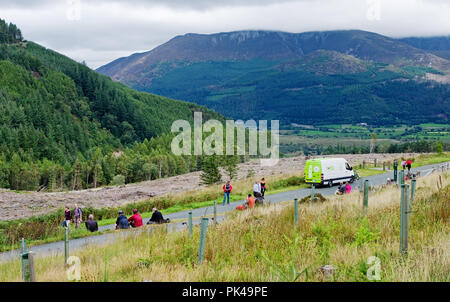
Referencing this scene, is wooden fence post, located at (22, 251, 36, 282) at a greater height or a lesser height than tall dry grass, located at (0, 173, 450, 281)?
greater

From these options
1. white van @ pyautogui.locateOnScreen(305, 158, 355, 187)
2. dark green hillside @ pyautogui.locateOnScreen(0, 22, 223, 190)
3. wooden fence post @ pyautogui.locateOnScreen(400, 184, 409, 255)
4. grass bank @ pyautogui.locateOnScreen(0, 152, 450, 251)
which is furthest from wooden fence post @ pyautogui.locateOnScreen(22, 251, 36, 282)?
dark green hillside @ pyautogui.locateOnScreen(0, 22, 223, 190)

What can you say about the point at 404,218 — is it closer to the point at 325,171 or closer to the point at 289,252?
the point at 289,252

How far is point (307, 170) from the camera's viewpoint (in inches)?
1447

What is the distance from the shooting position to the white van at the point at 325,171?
36156 millimetres

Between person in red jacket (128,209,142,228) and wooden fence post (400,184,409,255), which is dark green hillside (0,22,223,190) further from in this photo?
wooden fence post (400,184,409,255)

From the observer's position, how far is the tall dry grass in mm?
7266

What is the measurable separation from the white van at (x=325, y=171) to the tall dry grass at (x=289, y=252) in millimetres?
23079

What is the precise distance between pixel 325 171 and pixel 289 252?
1110 inches

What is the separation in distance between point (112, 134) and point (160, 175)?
80.2m

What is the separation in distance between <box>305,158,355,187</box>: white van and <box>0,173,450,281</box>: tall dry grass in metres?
23.1

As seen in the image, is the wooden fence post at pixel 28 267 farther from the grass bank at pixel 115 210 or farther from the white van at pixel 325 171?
the white van at pixel 325 171

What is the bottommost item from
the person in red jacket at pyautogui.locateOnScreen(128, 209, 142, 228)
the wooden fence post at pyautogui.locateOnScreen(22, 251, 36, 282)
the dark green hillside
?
the dark green hillside

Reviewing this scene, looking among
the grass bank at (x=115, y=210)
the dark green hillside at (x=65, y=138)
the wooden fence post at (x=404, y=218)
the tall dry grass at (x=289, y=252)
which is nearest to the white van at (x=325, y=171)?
the grass bank at (x=115, y=210)

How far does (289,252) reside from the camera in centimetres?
886
